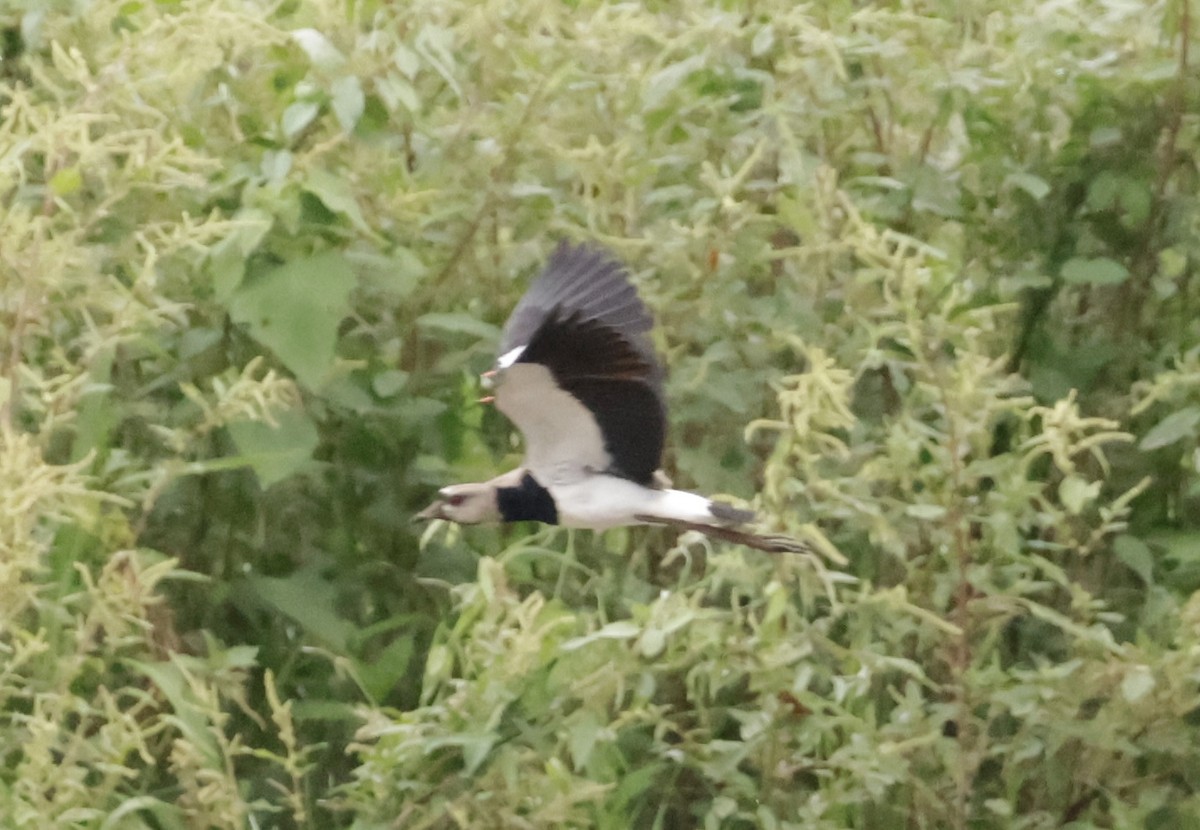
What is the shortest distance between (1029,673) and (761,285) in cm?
47

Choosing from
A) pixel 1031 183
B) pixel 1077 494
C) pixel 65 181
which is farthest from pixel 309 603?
pixel 1031 183

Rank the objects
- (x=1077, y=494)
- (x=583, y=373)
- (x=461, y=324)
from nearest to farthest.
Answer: (x=583, y=373), (x=1077, y=494), (x=461, y=324)

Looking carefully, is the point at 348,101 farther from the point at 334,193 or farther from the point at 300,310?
the point at 300,310

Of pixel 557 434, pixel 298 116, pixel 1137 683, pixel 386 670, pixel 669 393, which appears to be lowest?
pixel 386 670

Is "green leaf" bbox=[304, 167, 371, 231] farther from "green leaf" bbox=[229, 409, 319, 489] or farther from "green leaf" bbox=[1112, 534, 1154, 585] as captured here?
"green leaf" bbox=[1112, 534, 1154, 585]

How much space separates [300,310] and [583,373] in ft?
1.17

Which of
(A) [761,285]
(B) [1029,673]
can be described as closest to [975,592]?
(B) [1029,673]

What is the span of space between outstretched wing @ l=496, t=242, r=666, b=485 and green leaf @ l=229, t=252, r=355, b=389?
25cm

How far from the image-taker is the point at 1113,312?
1.73 metres

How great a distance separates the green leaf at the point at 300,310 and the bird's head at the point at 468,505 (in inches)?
8.3

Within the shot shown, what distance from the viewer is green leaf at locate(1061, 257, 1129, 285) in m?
1.60

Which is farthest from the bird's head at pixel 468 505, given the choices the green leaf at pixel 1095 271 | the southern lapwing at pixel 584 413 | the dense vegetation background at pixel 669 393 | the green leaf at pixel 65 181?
the green leaf at pixel 1095 271

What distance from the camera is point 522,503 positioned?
1243 mm

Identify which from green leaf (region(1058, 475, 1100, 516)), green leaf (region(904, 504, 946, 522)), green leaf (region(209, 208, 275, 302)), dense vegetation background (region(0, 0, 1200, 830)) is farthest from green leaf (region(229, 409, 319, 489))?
green leaf (region(1058, 475, 1100, 516))
